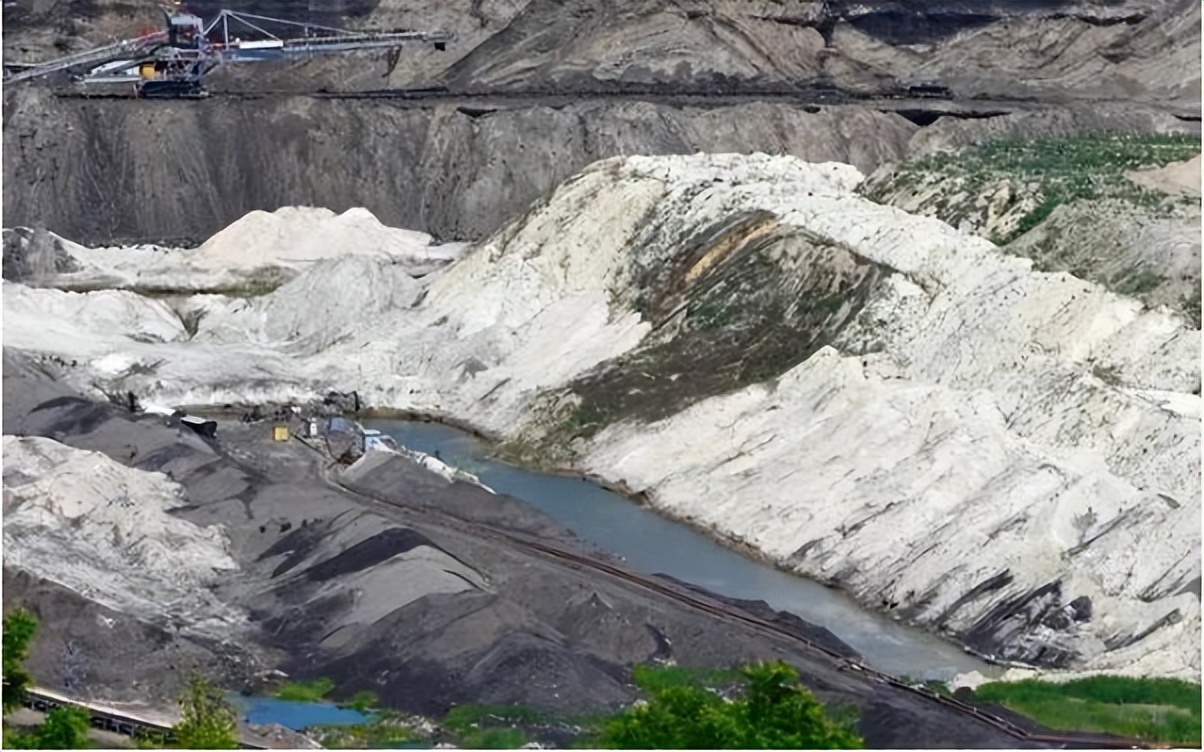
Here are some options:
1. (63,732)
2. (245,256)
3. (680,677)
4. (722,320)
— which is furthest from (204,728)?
(245,256)

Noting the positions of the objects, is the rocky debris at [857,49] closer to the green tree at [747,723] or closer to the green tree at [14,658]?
the green tree at [14,658]

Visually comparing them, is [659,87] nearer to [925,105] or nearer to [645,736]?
[925,105]

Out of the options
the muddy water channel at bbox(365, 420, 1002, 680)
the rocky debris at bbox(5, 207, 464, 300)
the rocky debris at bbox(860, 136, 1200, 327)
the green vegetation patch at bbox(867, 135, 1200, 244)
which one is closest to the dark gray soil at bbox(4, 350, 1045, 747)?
the muddy water channel at bbox(365, 420, 1002, 680)

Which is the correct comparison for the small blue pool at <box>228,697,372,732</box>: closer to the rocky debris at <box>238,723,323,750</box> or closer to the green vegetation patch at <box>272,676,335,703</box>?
the green vegetation patch at <box>272,676,335,703</box>

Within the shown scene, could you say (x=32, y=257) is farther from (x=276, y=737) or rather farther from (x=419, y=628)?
(x=276, y=737)

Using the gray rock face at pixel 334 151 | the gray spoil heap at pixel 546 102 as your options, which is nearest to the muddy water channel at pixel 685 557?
the gray rock face at pixel 334 151

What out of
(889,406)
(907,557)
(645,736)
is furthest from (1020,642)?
(645,736)
